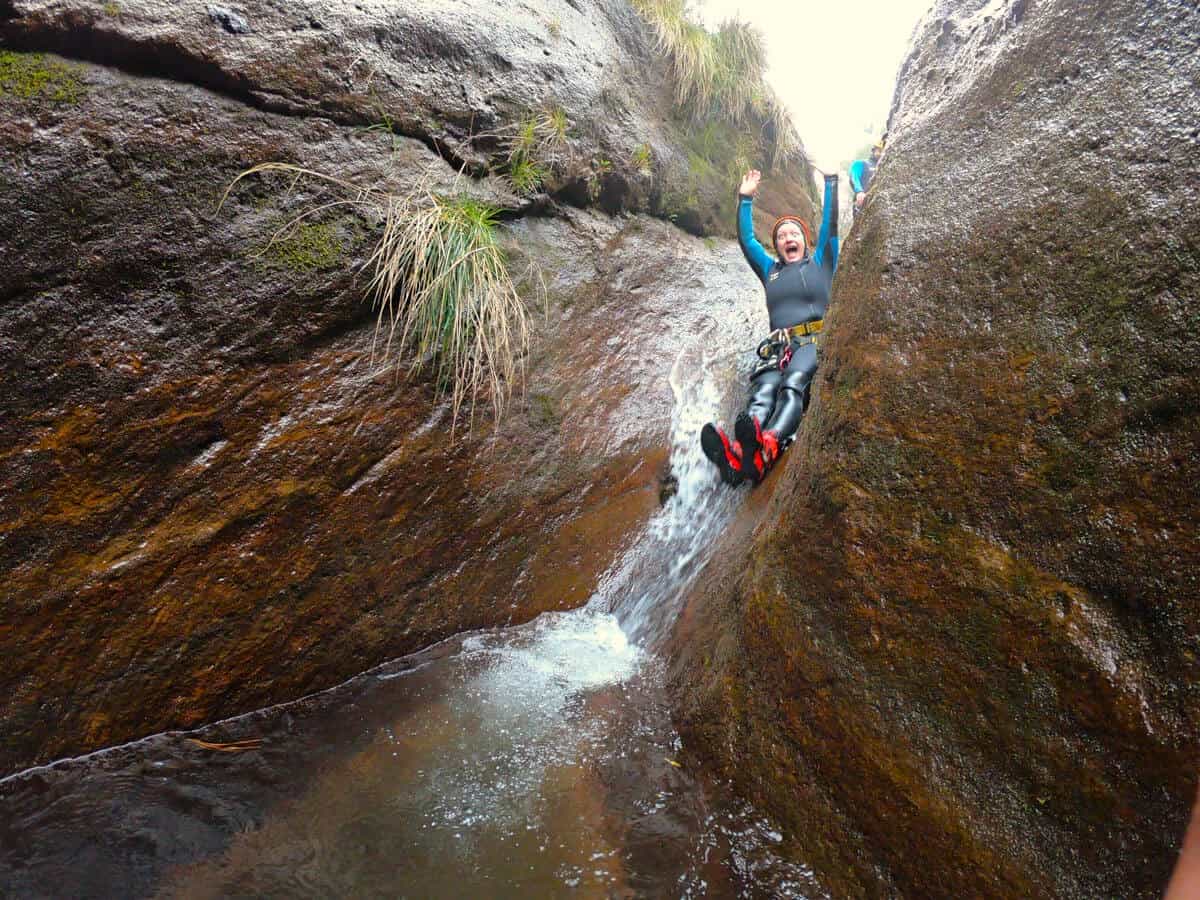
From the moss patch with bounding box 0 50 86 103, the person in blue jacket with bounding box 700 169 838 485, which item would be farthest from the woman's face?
the moss patch with bounding box 0 50 86 103

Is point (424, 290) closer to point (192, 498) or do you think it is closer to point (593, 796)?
point (192, 498)

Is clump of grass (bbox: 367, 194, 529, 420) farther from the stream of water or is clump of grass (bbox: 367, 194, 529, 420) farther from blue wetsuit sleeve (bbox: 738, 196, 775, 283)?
blue wetsuit sleeve (bbox: 738, 196, 775, 283)

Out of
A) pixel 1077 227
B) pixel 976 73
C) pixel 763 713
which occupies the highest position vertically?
pixel 976 73

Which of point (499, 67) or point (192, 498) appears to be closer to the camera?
point (192, 498)

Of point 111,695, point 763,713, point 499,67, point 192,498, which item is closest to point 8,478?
point 192,498

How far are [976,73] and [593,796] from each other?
284cm

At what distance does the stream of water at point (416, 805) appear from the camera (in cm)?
198

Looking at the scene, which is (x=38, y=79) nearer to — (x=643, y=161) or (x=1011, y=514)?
(x=1011, y=514)

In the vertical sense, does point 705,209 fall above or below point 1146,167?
above

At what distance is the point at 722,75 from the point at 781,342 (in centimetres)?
433

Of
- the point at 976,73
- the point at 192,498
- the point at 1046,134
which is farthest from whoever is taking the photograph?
the point at 192,498

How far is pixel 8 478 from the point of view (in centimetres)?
252

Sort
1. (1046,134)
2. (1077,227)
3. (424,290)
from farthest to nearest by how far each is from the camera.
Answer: (424,290), (1046,134), (1077,227)

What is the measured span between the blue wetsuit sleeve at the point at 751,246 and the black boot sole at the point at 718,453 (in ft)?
6.32
